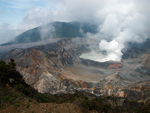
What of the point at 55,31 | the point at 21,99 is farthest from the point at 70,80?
the point at 55,31

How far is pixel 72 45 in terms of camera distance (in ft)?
318

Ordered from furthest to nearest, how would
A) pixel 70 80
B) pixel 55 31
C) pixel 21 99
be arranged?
1. pixel 55 31
2. pixel 70 80
3. pixel 21 99

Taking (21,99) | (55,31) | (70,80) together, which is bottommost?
(70,80)

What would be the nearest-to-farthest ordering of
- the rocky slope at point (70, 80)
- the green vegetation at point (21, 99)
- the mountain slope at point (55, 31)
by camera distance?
1. the green vegetation at point (21, 99)
2. the rocky slope at point (70, 80)
3. the mountain slope at point (55, 31)

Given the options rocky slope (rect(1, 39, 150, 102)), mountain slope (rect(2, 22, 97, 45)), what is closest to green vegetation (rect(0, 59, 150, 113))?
rocky slope (rect(1, 39, 150, 102))

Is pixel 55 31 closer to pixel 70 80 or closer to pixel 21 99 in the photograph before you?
pixel 70 80

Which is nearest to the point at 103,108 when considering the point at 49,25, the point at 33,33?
the point at 33,33

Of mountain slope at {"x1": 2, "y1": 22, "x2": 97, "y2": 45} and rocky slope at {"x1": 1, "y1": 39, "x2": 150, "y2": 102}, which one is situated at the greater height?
mountain slope at {"x1": 2, "y1": 22, "x2": 97, "y2": 45}

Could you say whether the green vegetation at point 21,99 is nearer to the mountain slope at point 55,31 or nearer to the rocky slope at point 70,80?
the rocky slope at point 70,80

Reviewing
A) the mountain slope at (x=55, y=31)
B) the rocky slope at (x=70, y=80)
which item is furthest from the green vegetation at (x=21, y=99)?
the mountain slope at (x=55, y=31)

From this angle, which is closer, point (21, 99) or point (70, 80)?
point (21, 99)

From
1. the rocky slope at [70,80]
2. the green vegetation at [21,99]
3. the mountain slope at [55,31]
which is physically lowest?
the rocky slope at [70,80]

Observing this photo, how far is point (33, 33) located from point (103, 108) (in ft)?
417

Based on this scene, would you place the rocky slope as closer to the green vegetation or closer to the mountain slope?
the green vegetation
